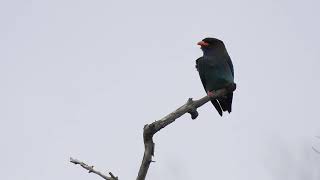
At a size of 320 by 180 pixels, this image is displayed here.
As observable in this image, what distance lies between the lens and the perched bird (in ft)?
23.4

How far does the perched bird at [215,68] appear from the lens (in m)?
7.14

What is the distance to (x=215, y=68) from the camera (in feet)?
25.0

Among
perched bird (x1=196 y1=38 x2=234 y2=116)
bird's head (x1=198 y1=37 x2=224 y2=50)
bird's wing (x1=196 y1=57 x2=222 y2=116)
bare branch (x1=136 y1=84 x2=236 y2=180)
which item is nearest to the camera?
bare branch (x1=136 y1=84 x2=236 y2=180)

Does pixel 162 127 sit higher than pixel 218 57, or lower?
lower

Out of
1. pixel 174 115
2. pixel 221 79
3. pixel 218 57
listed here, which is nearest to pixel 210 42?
pixel 218 57

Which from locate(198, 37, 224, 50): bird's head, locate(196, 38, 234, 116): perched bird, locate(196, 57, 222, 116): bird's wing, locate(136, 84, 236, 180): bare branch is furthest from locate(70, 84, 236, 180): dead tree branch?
locate(198, 37, 224, 50): bird's head

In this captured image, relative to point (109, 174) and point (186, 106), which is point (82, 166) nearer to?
point (109, 174)

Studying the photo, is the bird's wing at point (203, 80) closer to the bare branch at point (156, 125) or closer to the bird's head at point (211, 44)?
the bird's head at point (211, 44)

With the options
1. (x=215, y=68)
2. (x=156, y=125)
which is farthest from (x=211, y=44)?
(x=156, y=125)

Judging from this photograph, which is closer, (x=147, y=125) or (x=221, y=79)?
(x=147, y=125)

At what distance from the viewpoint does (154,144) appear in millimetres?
3898

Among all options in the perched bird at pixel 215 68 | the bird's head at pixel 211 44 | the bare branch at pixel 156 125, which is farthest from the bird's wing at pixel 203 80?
the bare branch at pixel 156 125

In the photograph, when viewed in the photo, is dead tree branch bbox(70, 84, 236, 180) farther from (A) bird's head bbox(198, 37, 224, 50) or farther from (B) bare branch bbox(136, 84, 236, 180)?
(A) bird's head bbox(198, 37, 224, 50)

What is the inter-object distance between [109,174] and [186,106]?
1000 millimetres
